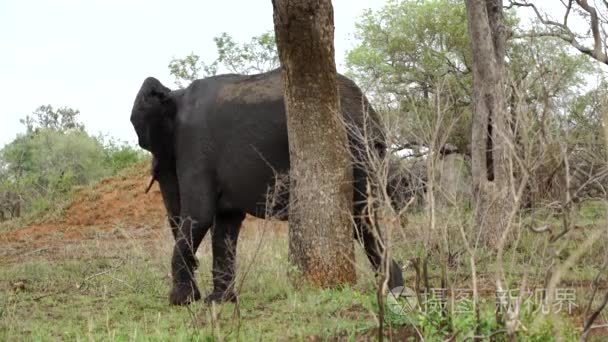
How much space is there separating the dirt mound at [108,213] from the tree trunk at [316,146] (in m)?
10.8

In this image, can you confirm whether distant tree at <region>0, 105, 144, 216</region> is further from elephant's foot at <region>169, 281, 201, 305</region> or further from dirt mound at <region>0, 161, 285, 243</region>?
elephant's foot at <region>169, 281, 201, 305</region>

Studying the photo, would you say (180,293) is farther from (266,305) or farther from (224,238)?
(266,305)

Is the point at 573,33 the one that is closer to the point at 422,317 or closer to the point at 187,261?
the point at 187,261

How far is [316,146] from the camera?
658 centimetres

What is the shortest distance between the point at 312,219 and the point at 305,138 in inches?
24.6

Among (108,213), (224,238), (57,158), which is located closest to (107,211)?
(108,213)

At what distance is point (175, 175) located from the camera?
763 cm

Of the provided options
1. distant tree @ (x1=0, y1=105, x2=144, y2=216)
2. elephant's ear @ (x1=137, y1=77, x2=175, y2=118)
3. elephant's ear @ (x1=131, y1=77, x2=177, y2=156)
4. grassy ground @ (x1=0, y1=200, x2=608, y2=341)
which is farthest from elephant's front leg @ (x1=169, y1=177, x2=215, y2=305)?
distant tree @ (x1=0, y1=105, x2=144, y2=216)

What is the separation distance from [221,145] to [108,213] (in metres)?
13.7

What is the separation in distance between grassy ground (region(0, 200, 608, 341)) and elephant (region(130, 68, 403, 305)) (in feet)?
0.98

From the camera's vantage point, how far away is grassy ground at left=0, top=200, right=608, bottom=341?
13.6 ft

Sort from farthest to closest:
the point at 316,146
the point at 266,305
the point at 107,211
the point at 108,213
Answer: the point at 107,211, the point at 108,213, the point at 316,146, the point at 266,305

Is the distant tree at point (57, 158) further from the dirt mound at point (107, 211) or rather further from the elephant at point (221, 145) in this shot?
the elephant at point (221, 145)

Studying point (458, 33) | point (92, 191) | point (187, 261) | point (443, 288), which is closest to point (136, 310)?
point (187, 261)
